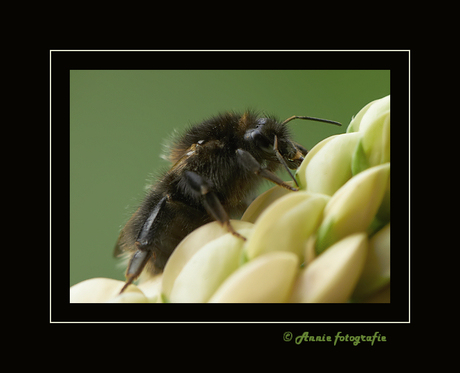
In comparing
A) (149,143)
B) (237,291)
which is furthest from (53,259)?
(149,143)

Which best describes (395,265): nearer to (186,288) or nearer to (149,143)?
(186,288)

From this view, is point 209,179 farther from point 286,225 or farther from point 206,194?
point 286,225

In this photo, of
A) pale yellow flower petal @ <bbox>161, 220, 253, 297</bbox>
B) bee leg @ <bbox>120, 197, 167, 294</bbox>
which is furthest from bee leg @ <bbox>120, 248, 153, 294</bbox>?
pale yellow flower petal @ <bbox>161, 220, 253, 297</bbox>

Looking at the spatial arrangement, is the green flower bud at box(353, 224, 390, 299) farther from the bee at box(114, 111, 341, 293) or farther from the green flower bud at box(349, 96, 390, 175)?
the bee at box(114, 111, 341, 293)

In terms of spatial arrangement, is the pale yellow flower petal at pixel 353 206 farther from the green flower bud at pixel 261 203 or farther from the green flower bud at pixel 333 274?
the green flower bud at pixel 261 203

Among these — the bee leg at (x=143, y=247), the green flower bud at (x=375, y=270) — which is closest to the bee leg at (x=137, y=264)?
the bee leg at (x=143, y=247)

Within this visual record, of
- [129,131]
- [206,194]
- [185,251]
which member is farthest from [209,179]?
[129,131]

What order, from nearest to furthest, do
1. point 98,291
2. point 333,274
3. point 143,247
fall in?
point 333,274
point 98,291
point 143,247
